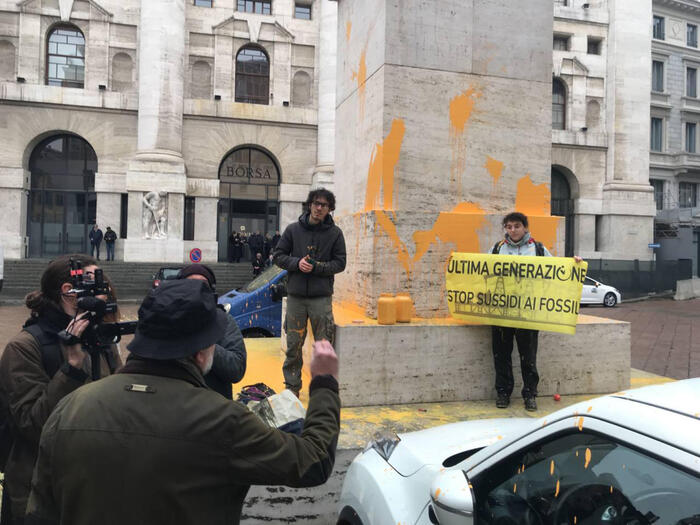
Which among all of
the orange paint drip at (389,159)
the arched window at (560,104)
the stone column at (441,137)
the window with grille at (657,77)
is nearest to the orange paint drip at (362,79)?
the stone column at (441,137)

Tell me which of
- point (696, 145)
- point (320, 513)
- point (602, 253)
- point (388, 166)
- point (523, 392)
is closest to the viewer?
point (320, 513)

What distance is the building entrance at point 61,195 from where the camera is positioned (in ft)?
81.0

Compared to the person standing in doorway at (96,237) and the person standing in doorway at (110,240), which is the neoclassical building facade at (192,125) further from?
the person standing in doorway at (96,237)

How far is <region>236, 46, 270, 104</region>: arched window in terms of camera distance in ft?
86.3

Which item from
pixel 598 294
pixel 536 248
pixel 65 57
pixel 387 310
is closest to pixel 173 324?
pixel 387 310

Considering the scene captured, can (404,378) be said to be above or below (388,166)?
below

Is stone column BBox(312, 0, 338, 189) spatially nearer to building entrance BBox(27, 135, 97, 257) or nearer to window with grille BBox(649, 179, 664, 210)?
building entrance BBox(27, 135, 97, 257)

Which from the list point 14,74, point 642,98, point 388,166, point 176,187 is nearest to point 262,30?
point 176,187

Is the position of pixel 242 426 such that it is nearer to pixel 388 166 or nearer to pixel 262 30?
pixel 388 166

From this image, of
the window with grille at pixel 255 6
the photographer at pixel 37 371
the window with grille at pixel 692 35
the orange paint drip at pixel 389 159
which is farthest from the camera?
the window with grille at pixel 692 35

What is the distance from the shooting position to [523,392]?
4836 mm

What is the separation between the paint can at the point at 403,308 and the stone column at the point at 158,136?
66.0 feet

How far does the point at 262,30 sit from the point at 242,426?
1101 inches

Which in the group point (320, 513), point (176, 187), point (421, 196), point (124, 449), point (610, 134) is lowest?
point (320, 513)
